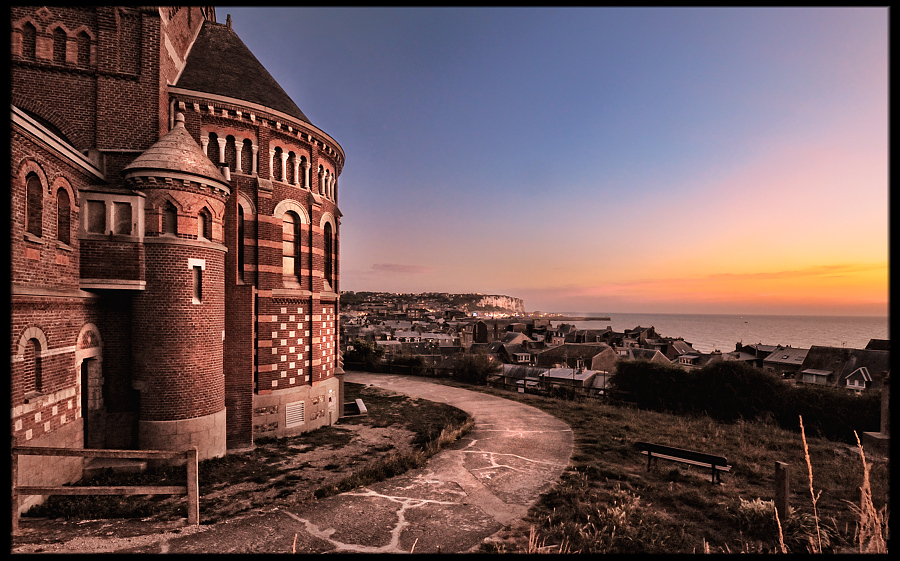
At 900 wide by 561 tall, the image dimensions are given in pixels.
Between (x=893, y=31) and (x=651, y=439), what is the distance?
15.4 metres

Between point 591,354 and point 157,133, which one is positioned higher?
point 157,133

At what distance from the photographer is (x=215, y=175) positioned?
13344 millimetres

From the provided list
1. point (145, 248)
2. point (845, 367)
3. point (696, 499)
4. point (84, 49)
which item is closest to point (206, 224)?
point (145, 248)

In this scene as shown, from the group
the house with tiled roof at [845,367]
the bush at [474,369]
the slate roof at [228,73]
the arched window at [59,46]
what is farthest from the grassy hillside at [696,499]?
the house with tiled roof at [845,367]

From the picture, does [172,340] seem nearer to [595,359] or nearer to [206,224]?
[206,224]

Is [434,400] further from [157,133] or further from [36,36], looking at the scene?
[36,36]

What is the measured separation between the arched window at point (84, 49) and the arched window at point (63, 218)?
519 cm

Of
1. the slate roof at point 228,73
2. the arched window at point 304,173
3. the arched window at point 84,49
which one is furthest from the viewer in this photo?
the arched window at point 304,173

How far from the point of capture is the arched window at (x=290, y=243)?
677 inches

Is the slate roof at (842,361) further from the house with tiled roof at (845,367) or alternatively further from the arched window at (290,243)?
the arched window at (290,243)

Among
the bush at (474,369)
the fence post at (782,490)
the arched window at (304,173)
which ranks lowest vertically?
the bush at (474,369)

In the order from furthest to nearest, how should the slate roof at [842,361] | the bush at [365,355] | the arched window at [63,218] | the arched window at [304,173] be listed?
the slate roof at [842,361] → the bush at [365,355] → the arched window at [304,173] → the arched window at [63,218]

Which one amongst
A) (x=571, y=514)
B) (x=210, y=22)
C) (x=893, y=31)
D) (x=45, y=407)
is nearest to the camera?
(x=893, y=31)

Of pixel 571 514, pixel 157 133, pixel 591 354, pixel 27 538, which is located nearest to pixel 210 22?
pixel 157 133
